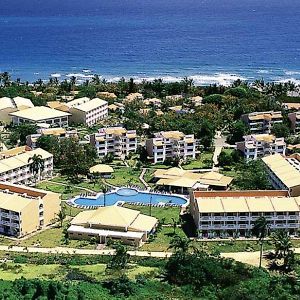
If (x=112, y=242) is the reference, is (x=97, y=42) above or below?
above

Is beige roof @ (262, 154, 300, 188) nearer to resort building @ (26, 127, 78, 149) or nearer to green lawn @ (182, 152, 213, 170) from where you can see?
green lawn @ (182, 152, 213, 170)

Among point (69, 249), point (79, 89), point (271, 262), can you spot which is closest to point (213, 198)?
point (271, 262)

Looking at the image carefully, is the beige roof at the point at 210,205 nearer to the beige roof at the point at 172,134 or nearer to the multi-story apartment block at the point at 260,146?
the multi-story apartment block at the point at 260,146

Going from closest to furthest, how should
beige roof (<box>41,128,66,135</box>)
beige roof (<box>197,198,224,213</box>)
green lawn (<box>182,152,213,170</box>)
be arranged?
1. beige roof (<box>197,198,224,213</box>)
2. green lawn (<box>182,152,213,170</box>)
3. beige roof (<box>41,128,66,135</box>)

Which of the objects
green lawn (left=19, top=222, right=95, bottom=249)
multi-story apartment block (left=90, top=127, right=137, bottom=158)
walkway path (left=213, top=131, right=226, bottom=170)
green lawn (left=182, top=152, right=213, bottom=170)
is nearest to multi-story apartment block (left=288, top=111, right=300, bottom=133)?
walkway path (left=213, top=131, right=226, bottom=170)

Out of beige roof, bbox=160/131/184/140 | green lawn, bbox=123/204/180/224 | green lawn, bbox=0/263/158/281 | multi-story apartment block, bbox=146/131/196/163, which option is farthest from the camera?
beige roof, bbox=160/131/184/140

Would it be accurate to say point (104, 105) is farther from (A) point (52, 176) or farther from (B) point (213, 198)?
(B) point (213, 198)
